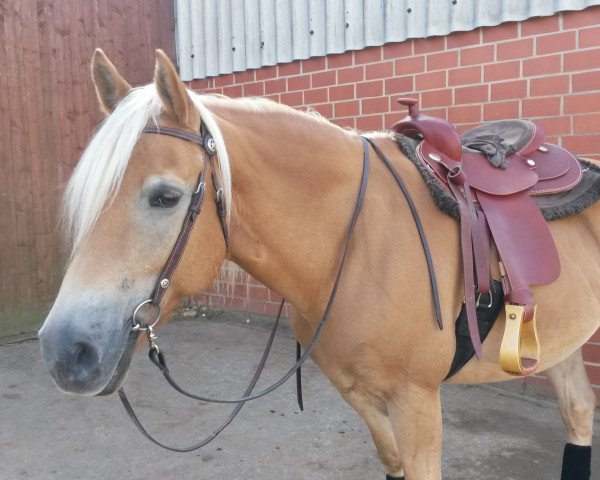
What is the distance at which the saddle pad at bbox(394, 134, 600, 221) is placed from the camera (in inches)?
68.1

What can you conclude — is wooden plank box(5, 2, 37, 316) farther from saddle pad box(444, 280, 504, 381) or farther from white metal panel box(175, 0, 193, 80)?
saddle pad box(444, 280, 504, 381)

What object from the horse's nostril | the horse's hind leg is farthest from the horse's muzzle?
the horse's hind leg

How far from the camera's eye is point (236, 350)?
15.1 feet

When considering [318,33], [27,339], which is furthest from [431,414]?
[27,339]

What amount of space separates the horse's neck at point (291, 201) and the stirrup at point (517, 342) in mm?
646

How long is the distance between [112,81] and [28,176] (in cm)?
396

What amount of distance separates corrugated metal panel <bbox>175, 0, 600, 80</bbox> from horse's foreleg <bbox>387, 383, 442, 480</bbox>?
279 cm

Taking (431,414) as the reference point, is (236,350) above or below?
below

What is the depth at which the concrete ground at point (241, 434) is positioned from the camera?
2.74 metres

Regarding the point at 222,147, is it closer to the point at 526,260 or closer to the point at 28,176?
the point at 526,260

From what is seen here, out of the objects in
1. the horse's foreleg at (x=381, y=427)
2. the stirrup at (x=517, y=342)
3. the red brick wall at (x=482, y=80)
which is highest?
the red brick wall at (x=482, y=80)

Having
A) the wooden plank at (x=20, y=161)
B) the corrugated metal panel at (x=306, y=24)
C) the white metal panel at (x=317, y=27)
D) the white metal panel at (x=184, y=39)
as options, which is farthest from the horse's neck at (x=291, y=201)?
the white metal panel at (x=184, y=39)

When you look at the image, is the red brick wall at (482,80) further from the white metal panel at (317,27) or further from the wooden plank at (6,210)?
the wooden plank at (6,210)

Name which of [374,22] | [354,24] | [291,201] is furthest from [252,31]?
[291,201]
